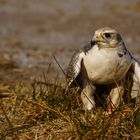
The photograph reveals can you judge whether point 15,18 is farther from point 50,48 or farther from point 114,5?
point 50,48

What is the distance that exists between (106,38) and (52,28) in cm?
902

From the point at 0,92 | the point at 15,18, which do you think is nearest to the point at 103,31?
the point at 0,92

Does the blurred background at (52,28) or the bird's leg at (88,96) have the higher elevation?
the bird's leg at (88,96)

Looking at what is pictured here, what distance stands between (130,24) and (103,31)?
8965 mm

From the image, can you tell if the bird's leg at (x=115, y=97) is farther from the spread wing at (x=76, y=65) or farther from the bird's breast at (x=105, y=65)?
the spread wing at (x=76, y=65)

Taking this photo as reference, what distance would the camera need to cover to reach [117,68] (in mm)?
5133

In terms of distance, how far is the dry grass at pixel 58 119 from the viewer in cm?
467

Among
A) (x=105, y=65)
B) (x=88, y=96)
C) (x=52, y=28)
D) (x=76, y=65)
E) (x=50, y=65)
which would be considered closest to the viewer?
(x=105, y=65)

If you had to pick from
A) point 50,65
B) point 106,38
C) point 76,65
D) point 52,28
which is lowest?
point 52,28

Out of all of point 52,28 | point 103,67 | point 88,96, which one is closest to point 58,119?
point 88,96

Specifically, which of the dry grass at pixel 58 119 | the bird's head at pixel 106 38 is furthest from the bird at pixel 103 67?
the dry grass at pixel 58 119

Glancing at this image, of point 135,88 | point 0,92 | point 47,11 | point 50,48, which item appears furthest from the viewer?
point 47,11

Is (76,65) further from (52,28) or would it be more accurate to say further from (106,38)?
(52,28)

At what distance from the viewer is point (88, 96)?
5.41 meters
